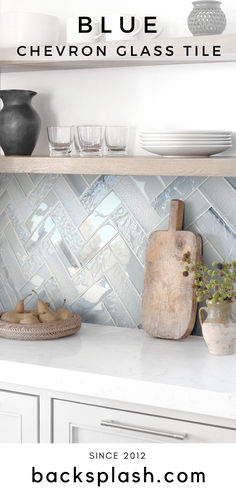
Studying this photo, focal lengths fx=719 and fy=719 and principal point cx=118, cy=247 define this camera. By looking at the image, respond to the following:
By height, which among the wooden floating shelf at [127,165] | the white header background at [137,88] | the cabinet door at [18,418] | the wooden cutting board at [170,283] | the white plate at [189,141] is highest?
the white header background at [137,88]

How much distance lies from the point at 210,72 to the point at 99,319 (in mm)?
1020

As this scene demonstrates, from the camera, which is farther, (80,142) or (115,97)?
(115,97)

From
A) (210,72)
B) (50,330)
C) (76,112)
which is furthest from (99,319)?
(210,72)

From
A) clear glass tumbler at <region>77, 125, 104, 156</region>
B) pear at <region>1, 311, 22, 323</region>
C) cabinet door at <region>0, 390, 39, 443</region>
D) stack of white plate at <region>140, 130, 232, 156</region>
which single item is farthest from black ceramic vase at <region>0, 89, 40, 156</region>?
cabinet door at <region>0, 390, 39, 443</region>

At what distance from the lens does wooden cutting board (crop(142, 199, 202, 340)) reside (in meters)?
2.55

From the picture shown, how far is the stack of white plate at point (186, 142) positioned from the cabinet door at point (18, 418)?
2.92ft

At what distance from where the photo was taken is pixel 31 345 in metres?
2.48

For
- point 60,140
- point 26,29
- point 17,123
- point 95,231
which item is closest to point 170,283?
point 95,231

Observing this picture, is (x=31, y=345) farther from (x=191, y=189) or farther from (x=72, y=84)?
(x=72, y=84)

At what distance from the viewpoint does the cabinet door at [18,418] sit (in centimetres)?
223

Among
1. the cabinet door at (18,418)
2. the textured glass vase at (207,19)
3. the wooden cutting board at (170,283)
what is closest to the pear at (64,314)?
the wooden cutting board at (170,283)

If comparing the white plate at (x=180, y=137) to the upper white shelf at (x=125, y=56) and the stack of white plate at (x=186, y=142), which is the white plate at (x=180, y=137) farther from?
the upper white shelf at (x=125, y=56)

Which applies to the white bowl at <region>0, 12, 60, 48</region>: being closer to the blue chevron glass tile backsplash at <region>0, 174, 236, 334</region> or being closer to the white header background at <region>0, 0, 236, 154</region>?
the white header background at <region>0, 0, 236, 154</region>

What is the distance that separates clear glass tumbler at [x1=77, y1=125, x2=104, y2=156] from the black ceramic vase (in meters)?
0.22
